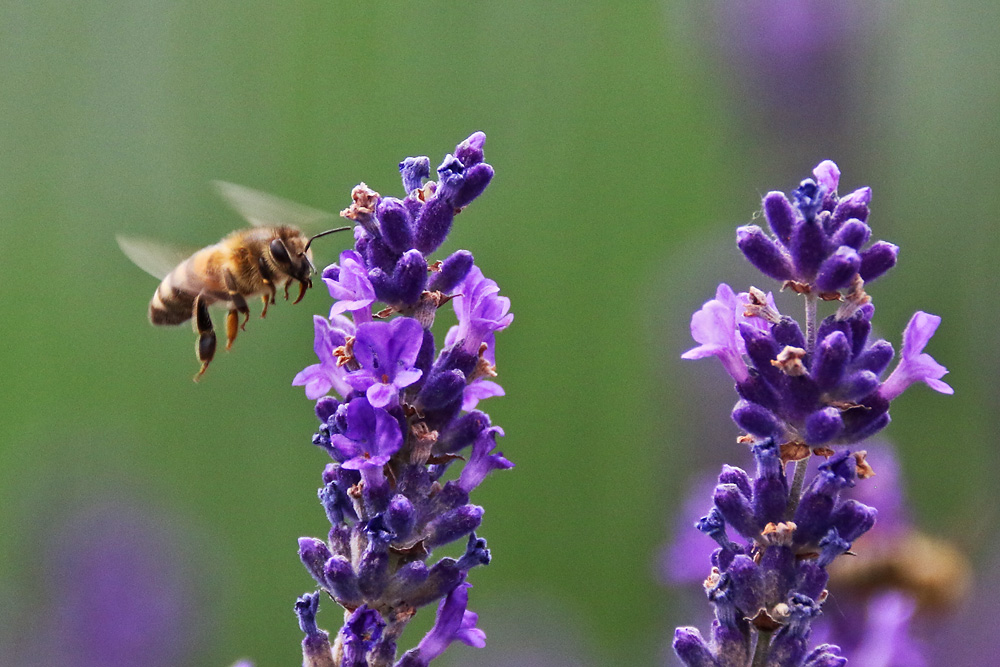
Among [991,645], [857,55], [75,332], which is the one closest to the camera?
[991,645]

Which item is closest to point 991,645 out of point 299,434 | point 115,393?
point 299,434

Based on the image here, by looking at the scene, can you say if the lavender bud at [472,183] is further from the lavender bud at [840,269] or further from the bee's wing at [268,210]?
the bee's wing at [268,210]

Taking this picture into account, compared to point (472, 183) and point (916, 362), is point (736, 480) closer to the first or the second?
point (916, 362)

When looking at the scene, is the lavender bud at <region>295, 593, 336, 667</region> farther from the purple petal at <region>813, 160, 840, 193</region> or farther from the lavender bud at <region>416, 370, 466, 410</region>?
the purple petal at <region>813, 160, 840, 193</region>

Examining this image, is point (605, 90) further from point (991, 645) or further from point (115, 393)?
point (991, 645)

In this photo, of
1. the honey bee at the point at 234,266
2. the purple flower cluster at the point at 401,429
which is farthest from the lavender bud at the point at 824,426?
the honey bee at the point at 234,266

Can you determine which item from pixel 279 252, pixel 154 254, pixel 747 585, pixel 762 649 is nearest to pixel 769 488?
pixel 747 585

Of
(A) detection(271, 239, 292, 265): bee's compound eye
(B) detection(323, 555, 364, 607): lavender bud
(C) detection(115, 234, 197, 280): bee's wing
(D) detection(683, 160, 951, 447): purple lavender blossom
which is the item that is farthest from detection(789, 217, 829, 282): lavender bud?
(C) detection(115, 234, 197, 280): bee's wing
